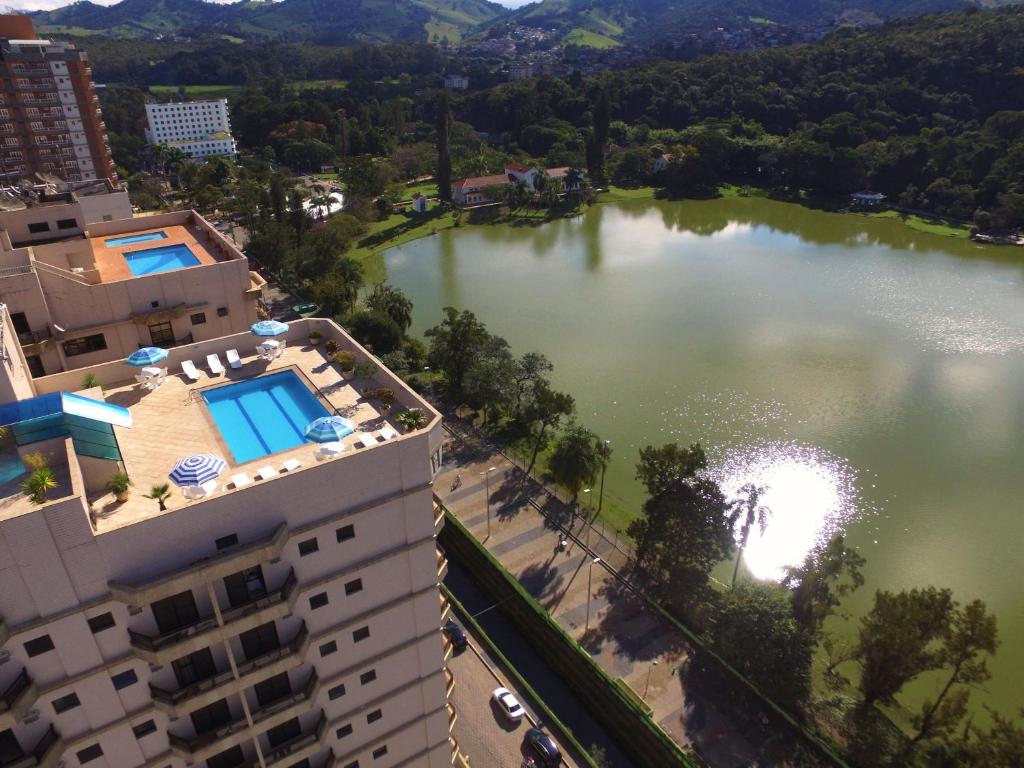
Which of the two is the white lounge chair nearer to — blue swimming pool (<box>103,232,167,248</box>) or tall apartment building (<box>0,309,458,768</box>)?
tall apartment building (<box>0,309,458,768</box>)

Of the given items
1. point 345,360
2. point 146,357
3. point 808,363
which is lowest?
point 808,363

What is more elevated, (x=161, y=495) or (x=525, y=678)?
(x=161, y=495)

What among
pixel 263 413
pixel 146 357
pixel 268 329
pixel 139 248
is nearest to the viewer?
pixel 263 413

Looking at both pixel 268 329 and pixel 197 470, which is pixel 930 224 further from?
pixel 197 470

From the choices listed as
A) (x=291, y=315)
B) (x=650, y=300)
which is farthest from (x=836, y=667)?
(x=291, y=315)

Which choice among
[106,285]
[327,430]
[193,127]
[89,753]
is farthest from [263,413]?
[193,127]

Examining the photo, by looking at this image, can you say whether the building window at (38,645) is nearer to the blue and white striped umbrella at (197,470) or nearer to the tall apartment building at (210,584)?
the tall apartment building at (210,584)

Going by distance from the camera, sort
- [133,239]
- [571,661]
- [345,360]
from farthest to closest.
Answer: [571,661]
[133,239]
[345,360]

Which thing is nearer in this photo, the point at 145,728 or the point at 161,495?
the point at 161,495
